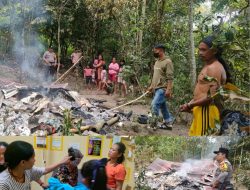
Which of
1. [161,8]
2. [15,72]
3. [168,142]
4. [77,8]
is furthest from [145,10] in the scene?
[168,142]

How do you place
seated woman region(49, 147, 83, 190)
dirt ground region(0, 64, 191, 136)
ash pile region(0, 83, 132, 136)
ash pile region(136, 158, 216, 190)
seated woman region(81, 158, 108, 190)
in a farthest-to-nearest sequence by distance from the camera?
dirt ground region(0, 64, 191, 136) < ash pile region(0, 83, 132, 136) < ash pile region(136, 158, 216, 190) < seated woman region(49, 147, 83, 190) < seated woman region(81, 158, 108, 190)

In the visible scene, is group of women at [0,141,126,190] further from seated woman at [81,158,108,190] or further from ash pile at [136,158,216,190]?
ash pile at [136,158,216,190]

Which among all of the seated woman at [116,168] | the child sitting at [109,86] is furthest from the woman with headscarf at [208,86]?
the child sitting at [109,86]

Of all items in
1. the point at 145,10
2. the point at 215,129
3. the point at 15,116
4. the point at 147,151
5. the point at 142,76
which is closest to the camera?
the point at 215,129

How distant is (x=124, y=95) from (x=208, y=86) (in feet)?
13.8

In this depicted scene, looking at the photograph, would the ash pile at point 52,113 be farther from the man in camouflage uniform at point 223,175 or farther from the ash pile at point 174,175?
the man in camouflage uniform at point 223,175

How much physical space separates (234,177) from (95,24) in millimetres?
5464

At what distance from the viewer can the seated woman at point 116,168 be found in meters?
3.24

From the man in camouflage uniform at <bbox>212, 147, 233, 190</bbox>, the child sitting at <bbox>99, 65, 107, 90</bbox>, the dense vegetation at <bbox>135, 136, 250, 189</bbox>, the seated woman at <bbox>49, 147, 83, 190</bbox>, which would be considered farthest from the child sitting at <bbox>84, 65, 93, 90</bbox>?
the man in camouflage uniform at <bbox>212, 147, 233, 190</bbox>

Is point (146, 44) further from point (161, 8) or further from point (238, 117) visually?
point (238, 117)

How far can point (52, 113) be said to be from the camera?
5773mm

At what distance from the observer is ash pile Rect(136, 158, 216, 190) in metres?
3.39

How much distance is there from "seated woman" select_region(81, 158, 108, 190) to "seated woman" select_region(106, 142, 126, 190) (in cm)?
27

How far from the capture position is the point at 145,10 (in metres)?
7.96
